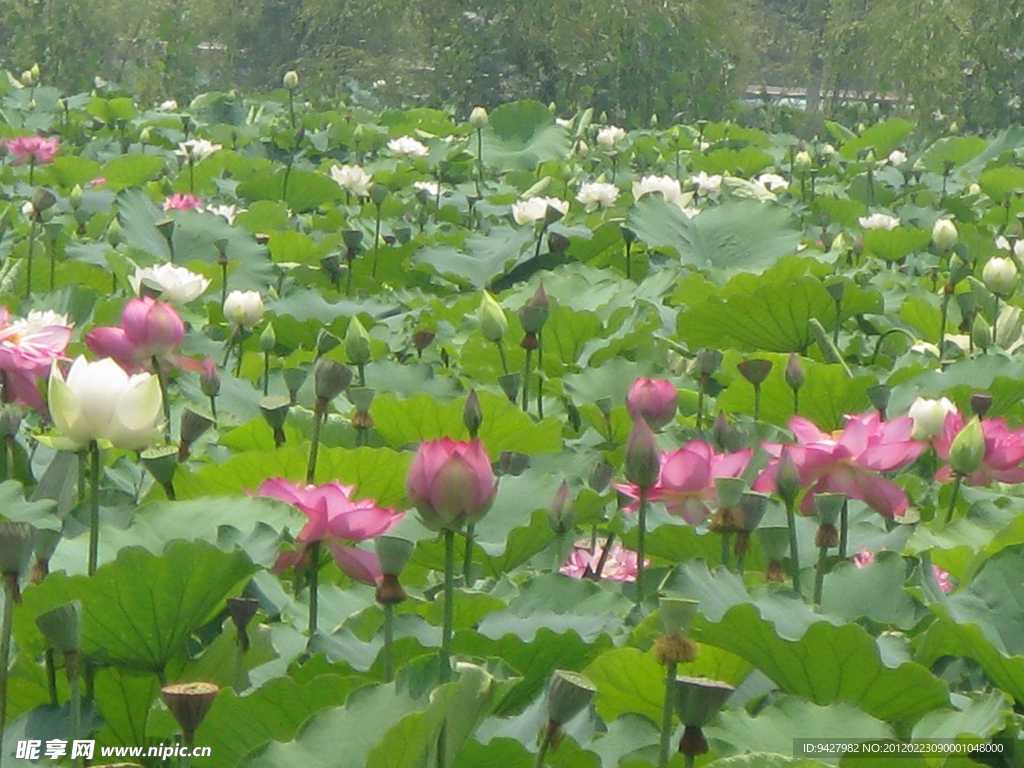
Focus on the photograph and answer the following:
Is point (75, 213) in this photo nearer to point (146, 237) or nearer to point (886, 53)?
point (146, 237)

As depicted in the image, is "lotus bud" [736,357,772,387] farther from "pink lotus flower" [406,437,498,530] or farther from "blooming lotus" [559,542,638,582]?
"pink lotus flower" [406,437,498,530]

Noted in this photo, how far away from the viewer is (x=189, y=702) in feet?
2.26

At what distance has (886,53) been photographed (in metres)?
9.84

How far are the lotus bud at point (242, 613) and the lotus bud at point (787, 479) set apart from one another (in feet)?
1.32

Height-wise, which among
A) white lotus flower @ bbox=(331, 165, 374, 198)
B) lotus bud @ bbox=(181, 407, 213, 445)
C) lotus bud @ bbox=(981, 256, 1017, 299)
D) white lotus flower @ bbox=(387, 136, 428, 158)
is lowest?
white lotus flower @ bbox=(387, 136, 428, 158)

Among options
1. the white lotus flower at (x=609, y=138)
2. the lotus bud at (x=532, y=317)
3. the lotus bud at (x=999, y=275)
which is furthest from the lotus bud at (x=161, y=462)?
the white lotus flower at (x=609, y=138)

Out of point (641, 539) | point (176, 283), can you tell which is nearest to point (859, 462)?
point (641, 539)

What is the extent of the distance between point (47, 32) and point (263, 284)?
7.73 meters

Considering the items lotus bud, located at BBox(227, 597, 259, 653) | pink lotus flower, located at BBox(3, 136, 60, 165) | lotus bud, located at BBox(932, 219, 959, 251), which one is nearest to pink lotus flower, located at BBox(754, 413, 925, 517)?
lotus bud, located at BBox(227, 597, 259, 653)

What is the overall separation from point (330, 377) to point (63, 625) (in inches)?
17.9

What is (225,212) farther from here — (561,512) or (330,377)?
(561,512)

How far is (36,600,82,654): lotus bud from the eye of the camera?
73cm

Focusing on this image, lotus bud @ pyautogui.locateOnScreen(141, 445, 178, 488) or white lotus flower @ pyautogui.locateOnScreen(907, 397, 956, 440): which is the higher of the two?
lotus bud @ pyautogui.locateOnScreen(141, 445, 178, 488)

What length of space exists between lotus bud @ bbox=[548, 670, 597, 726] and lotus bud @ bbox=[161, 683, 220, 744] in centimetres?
17
